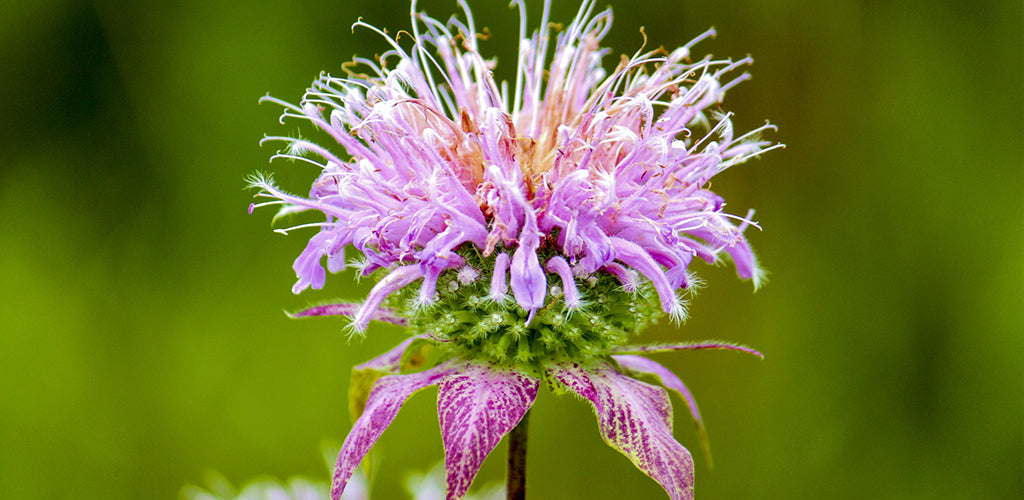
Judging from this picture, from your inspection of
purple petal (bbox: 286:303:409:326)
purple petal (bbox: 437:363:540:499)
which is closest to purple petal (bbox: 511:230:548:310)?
purple petal (bbox: 437:363:540:499)

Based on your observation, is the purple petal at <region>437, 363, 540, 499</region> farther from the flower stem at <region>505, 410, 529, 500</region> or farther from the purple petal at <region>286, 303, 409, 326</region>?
the purple petal at <region>286, 303, 409, 326</region>

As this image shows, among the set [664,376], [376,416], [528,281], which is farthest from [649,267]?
[376,416]

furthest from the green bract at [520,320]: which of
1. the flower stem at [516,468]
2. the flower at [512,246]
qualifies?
the flower stem at [516,468]

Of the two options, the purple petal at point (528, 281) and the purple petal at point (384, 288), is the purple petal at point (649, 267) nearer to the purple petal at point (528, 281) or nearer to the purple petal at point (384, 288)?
the purple petal at point (528, 281)

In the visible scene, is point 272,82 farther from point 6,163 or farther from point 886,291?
point 886,291

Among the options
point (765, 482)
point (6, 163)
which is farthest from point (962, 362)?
point (6, 163)

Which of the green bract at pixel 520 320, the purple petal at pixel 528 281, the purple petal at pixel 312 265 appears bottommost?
the green bract at pixel 520 320

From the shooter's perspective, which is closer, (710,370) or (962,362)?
(962,362)
